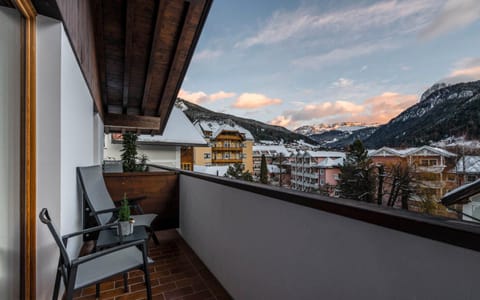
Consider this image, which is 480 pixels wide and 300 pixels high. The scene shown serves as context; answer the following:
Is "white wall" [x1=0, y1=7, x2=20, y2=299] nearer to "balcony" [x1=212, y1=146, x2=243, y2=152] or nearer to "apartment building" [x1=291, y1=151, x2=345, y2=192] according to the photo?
"apartment building" [x1=291, y1=151, x2=345, y2=192]

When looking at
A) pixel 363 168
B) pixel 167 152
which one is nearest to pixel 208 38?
pixel 167 152

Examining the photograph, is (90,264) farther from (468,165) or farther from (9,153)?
(468,165)

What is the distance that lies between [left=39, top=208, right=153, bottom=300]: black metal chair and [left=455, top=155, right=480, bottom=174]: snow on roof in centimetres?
248

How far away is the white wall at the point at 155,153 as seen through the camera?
11453 millimetres

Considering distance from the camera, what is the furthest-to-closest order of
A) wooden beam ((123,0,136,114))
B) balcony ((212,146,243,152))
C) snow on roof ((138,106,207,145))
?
snow on roof ((138,106,207,145)), balcony ((212,146,243,152)), wooden beam ((123,0,136,114))

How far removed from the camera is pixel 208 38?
37.7 feet

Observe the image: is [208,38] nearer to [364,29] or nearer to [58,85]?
[364,29]

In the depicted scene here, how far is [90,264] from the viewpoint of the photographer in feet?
5.63

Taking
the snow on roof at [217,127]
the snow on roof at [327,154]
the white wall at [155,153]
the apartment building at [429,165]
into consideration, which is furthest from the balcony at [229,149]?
the apartment building at [429,165]

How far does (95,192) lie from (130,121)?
166 inches

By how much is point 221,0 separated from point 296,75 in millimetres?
3774

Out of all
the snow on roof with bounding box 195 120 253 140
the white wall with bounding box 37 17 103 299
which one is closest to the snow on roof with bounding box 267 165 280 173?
the white wall with bounding box 37 17 103 299

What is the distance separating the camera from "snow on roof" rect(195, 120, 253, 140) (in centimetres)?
1086

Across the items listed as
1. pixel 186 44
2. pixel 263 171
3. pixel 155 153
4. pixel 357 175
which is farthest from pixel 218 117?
pixel 357 175
